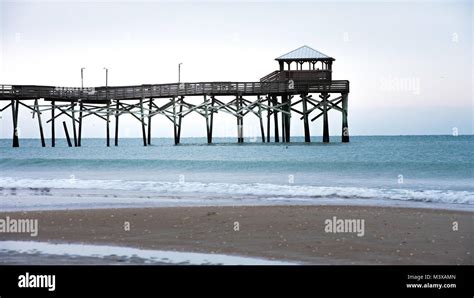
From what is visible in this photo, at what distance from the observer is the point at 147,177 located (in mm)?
22922

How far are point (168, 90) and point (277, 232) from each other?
29602 mm

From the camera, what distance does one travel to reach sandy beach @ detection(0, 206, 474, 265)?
7.63m

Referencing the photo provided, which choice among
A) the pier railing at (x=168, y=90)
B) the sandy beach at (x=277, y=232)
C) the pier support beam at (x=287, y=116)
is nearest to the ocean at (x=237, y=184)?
the sandy beach at (x=277, y=232)

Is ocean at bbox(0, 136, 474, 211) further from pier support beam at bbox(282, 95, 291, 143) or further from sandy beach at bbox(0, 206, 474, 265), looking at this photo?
pier support beam at bbox(282, 95, 291, 143)

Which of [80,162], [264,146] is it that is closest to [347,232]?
[80,162]

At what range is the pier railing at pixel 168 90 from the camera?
3647 cm

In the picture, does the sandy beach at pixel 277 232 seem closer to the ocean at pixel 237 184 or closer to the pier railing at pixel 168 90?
the ocean at pixel 237 184

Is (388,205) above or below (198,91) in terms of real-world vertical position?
below

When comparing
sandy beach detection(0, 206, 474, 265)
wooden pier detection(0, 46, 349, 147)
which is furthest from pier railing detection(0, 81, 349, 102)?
sandy beach detection(0, 206, 474, 265)

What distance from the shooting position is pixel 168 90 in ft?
125

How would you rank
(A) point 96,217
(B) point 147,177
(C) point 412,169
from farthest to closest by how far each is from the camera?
(C) point 412,169
(B) point 147,177
(A) point 96,217

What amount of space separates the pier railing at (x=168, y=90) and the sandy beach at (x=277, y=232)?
2435 cm
